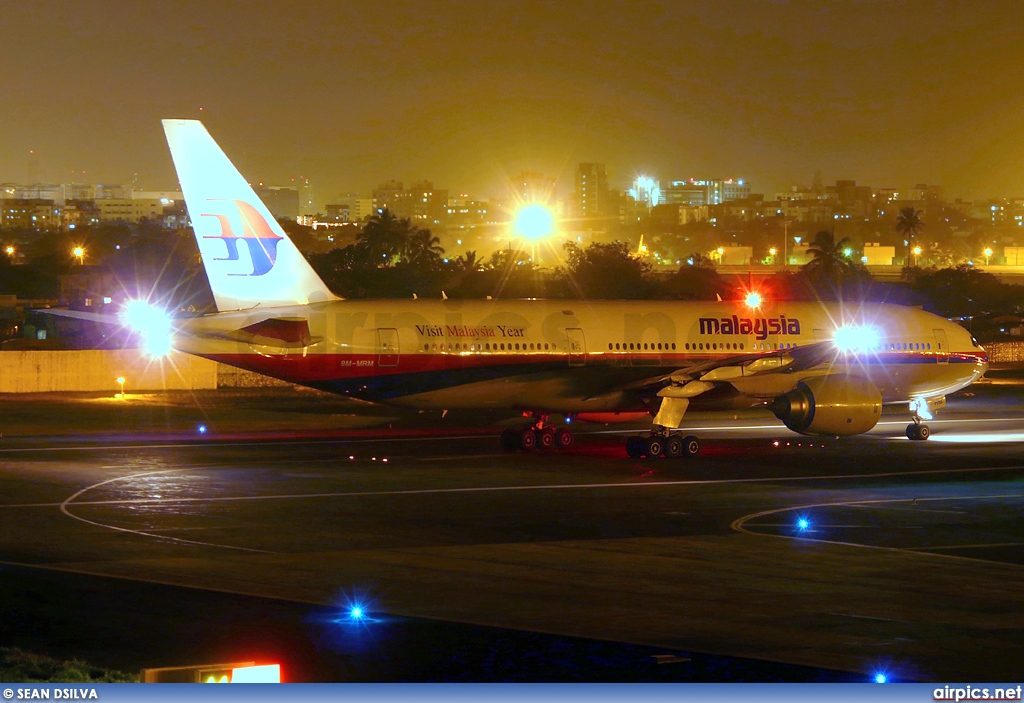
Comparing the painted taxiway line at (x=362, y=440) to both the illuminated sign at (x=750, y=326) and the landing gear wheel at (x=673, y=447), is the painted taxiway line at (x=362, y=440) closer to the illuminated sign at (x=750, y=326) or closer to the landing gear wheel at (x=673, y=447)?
the illuminated sign at (x=750, y=326)

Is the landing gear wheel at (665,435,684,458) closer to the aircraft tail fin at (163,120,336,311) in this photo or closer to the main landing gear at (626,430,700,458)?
the main landing gear at (626,430,700,458)

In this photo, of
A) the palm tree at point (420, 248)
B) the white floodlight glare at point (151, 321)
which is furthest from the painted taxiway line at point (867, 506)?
the palm tree at point (420, 248)

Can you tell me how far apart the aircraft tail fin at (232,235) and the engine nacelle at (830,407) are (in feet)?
39.6

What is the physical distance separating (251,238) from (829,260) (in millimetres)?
91446

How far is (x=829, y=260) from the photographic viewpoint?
114812 millimetres

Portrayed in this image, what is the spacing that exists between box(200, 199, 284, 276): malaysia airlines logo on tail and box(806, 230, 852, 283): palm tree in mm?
82929

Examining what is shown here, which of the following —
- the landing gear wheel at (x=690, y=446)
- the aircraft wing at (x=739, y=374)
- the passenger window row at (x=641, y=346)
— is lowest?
the landing gear wheel at (x=690, y=446)

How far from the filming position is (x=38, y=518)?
20609 mm

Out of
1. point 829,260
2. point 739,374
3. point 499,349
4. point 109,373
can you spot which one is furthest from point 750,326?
point 829,260

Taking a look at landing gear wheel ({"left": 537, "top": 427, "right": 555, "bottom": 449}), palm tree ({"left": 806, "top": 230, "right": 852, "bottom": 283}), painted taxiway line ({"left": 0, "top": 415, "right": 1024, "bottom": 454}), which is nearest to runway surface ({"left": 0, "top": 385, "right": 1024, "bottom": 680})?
painted taxiway line ({"left": 0, "top": 415, "right": 1024, "bottom": 454})

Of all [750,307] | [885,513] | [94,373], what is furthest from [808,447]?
[94,373]

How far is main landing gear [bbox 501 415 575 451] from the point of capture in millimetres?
32031

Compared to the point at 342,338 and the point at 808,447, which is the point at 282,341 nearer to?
the point at 342,338

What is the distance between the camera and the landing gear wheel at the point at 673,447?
30641 mm
